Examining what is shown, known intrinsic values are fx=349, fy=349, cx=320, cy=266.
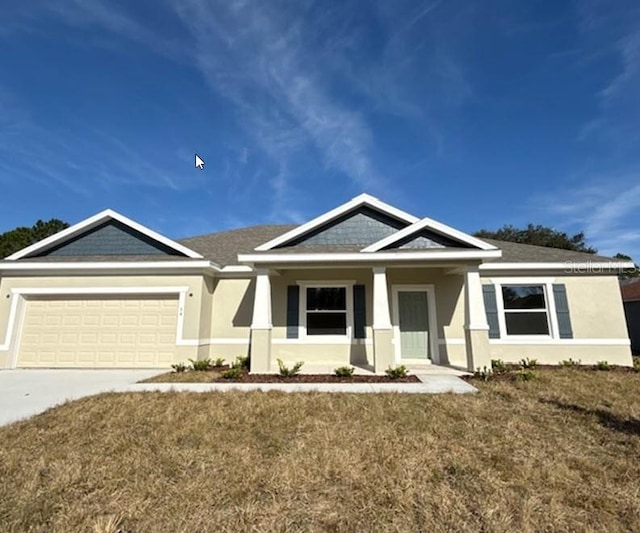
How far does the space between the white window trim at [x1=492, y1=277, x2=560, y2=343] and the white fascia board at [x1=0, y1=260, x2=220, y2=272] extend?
951 centimetres

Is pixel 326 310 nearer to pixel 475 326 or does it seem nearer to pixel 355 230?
pixel 355 230

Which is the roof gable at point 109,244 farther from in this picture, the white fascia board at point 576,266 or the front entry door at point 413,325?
the white fascia board at point 576,266

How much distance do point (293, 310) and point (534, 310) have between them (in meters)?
7.88

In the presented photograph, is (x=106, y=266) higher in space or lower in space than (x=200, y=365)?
higher

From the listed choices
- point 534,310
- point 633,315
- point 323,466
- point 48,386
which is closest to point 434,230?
point 534,310

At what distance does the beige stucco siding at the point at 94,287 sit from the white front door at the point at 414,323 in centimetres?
634

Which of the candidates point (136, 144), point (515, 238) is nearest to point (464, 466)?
point (136, 144)

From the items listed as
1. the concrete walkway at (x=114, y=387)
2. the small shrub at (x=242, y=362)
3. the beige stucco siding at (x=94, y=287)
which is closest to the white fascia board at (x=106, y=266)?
the beige stucco siding at (x=94, y=287)

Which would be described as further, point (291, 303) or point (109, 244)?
point (109, 244)

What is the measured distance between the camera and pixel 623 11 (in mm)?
8680

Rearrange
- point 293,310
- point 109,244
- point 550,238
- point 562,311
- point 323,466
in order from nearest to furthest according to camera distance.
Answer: point 323,466, point 562,311, point 293,310, point 109,244, point 550,238

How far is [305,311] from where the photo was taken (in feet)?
37.4

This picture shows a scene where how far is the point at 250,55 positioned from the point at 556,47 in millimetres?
8897

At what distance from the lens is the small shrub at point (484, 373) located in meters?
8.56
